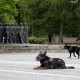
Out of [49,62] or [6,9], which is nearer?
[49,62]

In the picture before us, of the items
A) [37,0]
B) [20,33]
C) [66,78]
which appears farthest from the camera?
[37,0]

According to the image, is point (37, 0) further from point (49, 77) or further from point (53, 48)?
point (49, 77)

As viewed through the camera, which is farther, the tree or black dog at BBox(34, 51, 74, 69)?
the tree

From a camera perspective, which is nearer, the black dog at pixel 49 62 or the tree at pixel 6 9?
the black dog at pixel 49 62

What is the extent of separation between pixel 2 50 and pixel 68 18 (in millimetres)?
29874

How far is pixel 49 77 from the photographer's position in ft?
47.9

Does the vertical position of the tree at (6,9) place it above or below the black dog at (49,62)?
above

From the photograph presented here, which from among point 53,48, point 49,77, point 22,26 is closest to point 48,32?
point 22,26

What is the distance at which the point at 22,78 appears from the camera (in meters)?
14.3

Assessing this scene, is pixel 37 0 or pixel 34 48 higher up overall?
pixel 37 0

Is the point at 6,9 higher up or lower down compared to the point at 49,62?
higher up

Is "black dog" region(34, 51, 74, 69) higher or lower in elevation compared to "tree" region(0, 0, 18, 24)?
lower

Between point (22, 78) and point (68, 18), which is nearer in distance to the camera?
point (22, 78)

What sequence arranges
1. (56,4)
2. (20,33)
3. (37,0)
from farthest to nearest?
(37,0) → (56,4) → (20,33)
